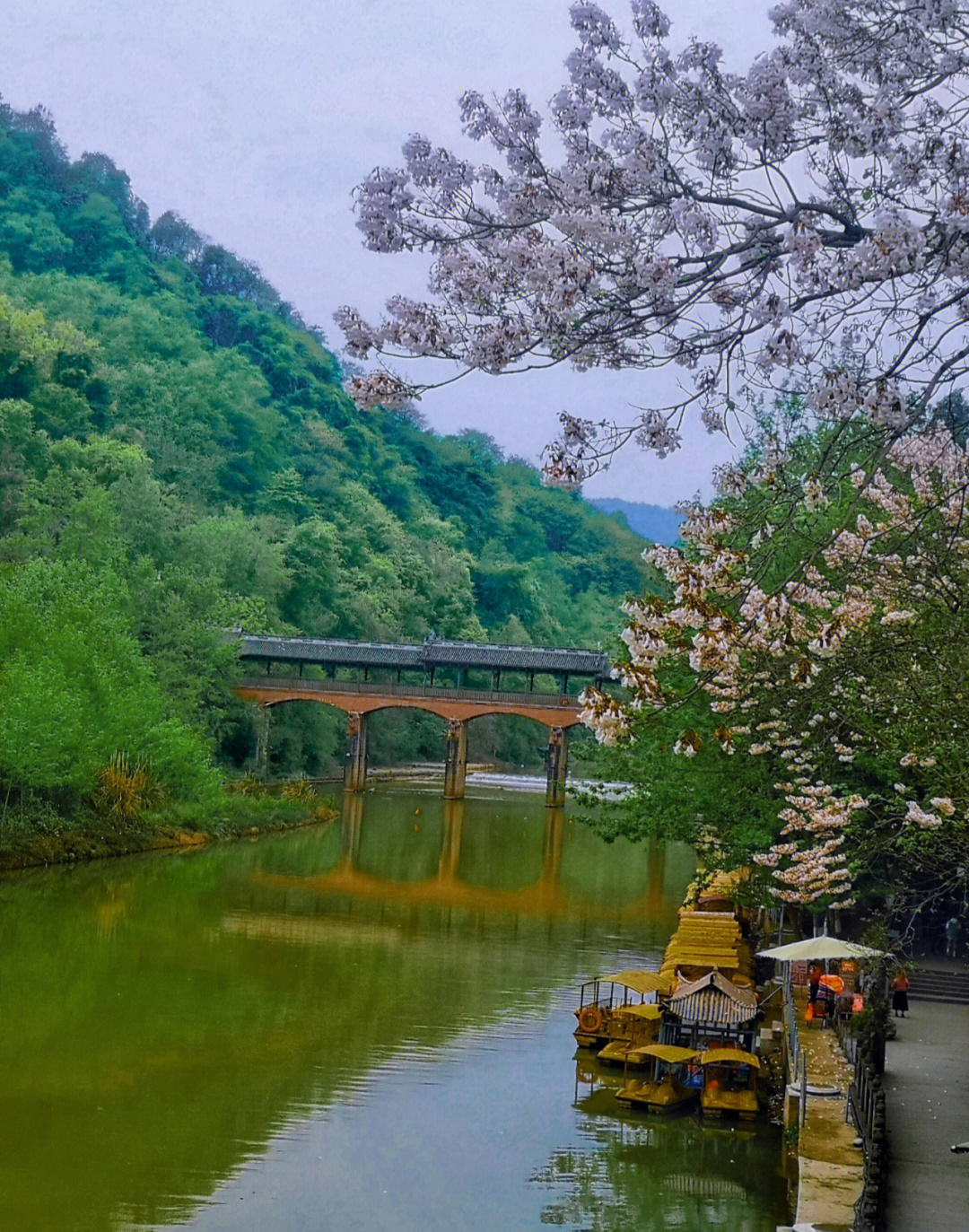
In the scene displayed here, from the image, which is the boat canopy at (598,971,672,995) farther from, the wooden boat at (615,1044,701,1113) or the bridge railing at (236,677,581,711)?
the bridge railing at (236,677,581,711)

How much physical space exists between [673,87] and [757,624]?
8.64 feet

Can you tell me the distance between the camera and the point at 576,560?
332 feet

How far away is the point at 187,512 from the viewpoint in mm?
58219

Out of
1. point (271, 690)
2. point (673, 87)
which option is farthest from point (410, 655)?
point (673, 87)

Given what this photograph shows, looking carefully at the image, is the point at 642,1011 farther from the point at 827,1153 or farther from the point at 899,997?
the point at 827,1153

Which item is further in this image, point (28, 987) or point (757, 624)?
point (28, 987)

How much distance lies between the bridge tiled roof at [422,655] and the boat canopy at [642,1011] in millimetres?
32447

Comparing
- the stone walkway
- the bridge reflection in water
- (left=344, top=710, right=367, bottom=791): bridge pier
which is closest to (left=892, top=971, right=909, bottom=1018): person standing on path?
the stone walkway

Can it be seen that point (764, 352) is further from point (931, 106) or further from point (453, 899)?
point (453, 899)

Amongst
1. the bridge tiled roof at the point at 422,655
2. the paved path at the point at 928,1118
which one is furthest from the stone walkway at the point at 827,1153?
the bridge tiled roof at the point at 422,655

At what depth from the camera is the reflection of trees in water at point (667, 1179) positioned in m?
13.2

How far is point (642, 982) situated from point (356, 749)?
35213mm

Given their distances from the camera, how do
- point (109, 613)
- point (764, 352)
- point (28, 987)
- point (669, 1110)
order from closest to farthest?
point (764, 352), point (669, 1110), point (28, 987), point (109, 613)

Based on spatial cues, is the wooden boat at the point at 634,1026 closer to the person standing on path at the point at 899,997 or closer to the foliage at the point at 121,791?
the person standing on path at the point at 899,997
